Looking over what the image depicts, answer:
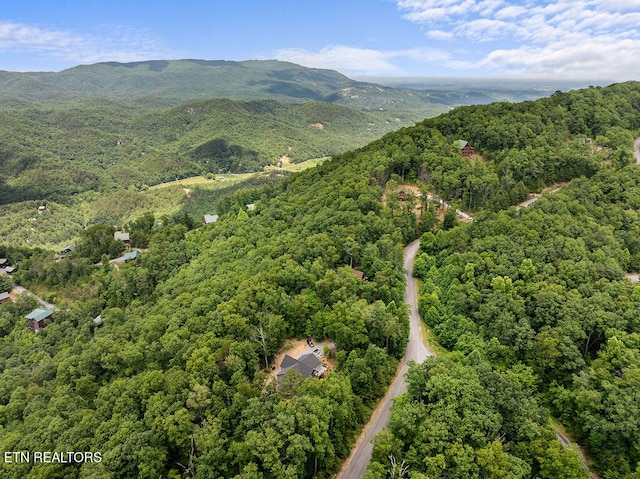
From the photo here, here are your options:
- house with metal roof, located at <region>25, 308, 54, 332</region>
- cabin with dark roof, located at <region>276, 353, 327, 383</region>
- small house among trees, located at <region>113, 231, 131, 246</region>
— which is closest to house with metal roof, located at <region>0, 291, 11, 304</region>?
house with metal roof, located at <region>25, 308, 54, 332</region>

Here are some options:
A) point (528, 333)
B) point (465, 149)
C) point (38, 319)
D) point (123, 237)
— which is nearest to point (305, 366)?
point (528, 333)

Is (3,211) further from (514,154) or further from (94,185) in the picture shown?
(514,154)

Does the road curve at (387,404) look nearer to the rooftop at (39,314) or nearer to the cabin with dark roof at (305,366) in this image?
the cabin with dark roof at (305,366)

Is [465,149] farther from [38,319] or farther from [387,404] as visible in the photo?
[38,319]

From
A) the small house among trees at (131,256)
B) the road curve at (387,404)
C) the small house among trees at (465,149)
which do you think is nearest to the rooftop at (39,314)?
the small house among trees at (131,256)

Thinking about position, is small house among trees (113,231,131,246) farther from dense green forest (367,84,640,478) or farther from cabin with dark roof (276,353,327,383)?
dense green forest (367,84,640,478)

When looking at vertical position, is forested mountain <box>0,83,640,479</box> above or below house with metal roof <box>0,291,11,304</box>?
above

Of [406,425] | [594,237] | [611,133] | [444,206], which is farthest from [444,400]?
[611,133]
